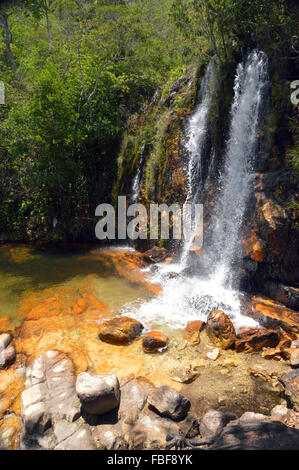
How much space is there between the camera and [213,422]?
12.6ft

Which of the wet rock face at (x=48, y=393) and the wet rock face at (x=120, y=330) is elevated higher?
the wet rock face at (x=120, y=330)

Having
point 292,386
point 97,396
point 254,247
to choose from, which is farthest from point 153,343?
point 254,247

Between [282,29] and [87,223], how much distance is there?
998 cm

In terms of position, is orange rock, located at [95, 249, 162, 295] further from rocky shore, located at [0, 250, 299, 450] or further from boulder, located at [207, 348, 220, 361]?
boulder, located at [207, 348, 220, 361]

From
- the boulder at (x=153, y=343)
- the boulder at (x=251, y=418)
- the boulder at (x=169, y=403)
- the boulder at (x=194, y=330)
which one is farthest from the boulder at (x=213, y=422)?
the boulder at (x=194, y=330)

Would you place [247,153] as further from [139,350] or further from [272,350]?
[139,350]

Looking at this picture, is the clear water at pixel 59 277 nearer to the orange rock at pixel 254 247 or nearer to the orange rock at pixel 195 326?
the orange rock at pixel 195 326

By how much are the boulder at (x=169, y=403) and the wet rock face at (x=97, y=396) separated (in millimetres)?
594

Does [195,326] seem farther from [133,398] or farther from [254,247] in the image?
[254,247]

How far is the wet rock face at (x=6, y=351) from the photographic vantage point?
519 centimetres

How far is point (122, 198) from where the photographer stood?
12617 millimetres

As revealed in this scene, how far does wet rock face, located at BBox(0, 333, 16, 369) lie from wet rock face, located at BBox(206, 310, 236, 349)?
13.6 ft

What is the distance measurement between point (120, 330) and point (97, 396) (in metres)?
2.01
